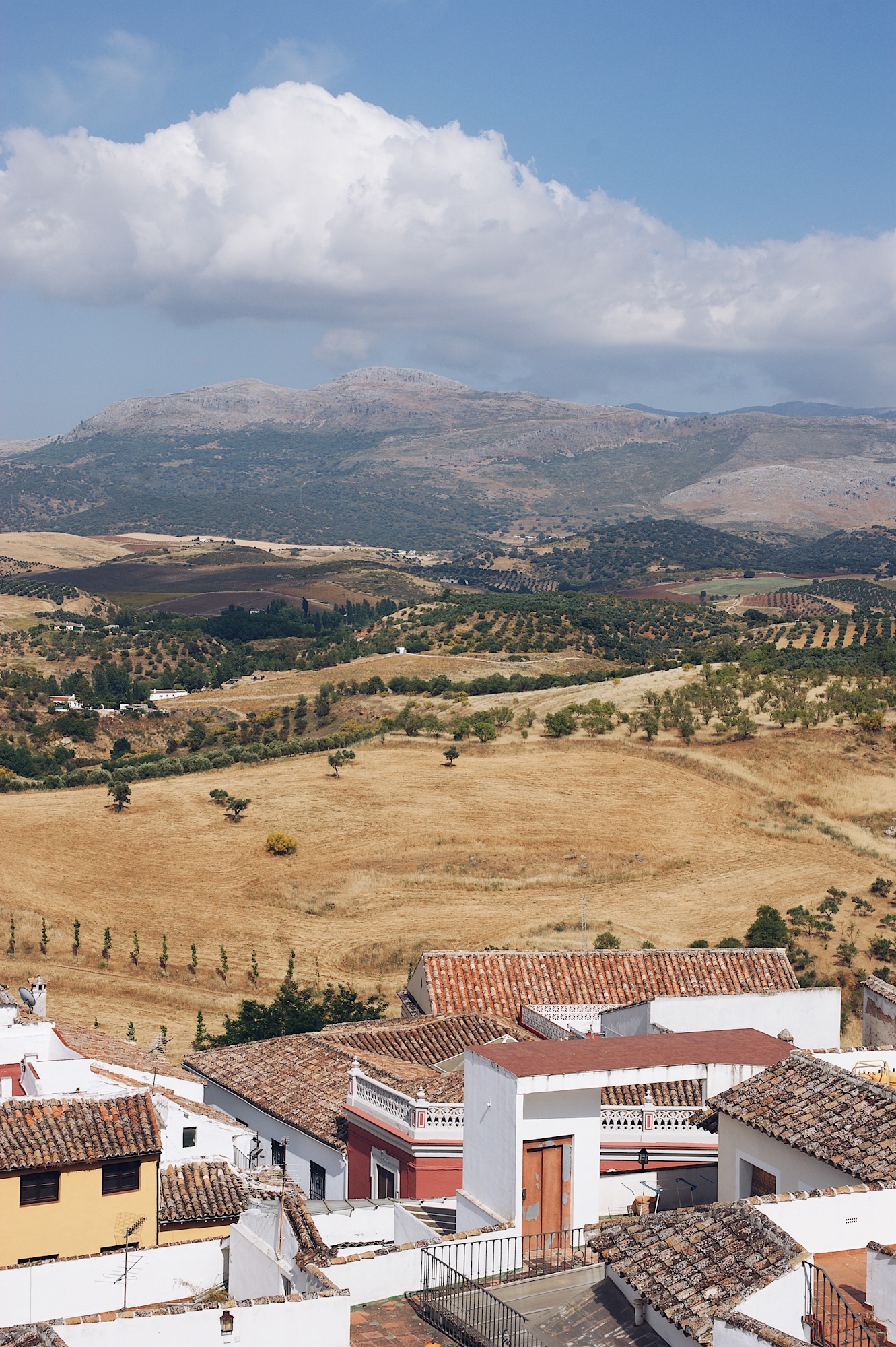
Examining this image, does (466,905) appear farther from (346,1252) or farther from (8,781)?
(346,1252)

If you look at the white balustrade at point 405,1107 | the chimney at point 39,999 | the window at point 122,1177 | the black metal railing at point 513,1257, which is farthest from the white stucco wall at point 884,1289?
the chimney at point 39,999

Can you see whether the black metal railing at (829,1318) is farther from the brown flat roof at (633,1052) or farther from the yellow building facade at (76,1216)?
the yellow building facade at (76,1216)

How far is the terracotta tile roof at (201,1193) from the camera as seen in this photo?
16.7m

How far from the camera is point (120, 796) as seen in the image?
61375mm

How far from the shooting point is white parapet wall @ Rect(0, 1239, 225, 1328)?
12.9m

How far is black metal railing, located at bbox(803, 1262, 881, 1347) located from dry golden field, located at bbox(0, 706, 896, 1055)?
28973 millimetres

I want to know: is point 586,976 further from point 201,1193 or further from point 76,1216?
point 76,1216

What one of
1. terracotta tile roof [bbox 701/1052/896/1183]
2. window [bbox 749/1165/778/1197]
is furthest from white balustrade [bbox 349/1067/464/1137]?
terracotta tile roof [bbox 701/1052/896/1183]

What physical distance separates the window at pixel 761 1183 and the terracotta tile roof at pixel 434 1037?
799 cm

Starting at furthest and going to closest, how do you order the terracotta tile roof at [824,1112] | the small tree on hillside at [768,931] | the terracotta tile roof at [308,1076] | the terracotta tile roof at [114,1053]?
the small tree on hillside at [768,931] < the terracotta tile roof at [114,1053] < the terracotta tile roof at [308,1076] < the terracotta tile roof at [824,1112]

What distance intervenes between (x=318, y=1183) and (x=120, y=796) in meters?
44.5

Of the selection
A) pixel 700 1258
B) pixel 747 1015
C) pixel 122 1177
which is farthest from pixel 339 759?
pixel 700 1258

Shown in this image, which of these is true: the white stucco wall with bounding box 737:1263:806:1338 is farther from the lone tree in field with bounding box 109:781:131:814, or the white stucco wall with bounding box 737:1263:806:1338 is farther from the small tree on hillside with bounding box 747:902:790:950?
the lone tree in field with bounding box 109:781:131:814

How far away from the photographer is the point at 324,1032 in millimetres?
24938
